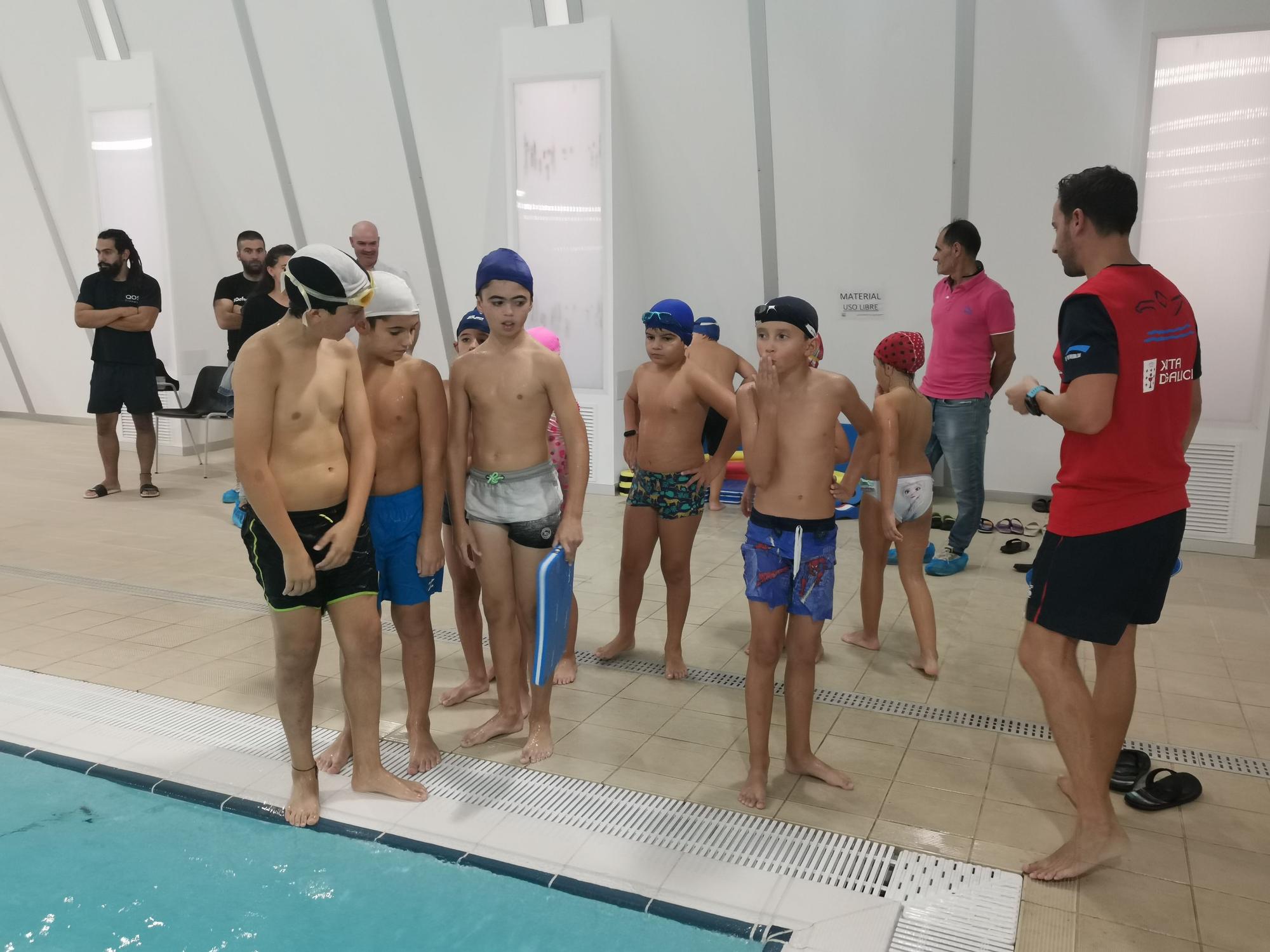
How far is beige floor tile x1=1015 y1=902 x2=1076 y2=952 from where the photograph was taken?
8.09ft

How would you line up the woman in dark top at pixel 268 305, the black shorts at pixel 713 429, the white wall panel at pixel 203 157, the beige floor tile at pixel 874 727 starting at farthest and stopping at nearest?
the white wall panel at pixel 203 157
the woman in dark top at pixel 268 305
the black shorts at pixel 713 429
the beige floor tile at pixel 874 727

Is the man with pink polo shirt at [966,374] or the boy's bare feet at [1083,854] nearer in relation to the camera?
the boy's bare feet at [1083,854]

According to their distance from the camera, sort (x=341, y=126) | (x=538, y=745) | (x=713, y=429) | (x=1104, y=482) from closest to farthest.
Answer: (x=1104, y=482) → (x=538, y=745) → (x=713, y=429) → (x=341, y=126)

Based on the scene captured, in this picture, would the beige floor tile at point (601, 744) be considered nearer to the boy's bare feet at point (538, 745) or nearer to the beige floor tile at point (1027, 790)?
the boy's bare feet at point (538, 745)

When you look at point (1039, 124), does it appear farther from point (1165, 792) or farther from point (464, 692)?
point (464, 692)

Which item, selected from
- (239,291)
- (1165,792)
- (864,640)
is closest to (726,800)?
(1165,792)

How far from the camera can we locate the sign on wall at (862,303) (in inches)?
312

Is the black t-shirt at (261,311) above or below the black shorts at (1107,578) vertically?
above

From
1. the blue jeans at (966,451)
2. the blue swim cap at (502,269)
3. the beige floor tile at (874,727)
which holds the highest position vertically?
the blue swim cap at (502,269)

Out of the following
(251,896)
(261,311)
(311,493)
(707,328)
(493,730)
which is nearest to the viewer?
(251,896)

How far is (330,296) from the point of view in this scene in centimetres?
278

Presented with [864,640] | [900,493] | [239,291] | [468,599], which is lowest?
[864,640]

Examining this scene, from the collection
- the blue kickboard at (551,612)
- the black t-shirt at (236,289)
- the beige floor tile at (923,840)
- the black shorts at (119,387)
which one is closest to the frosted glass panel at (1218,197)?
the beige floor tile at (923,840)

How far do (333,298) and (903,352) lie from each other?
7.98 ft
